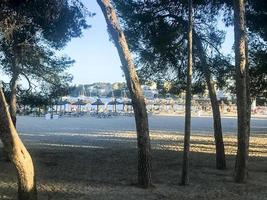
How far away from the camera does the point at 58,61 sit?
757 inches

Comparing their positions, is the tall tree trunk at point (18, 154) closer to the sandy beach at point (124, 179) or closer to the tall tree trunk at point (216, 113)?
the sandy beach at point (124, 179)

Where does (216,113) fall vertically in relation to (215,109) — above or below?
below

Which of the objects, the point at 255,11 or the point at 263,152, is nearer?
the point at 255,11

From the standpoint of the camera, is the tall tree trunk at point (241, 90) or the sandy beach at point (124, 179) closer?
the sandy beach at point (124, 179)

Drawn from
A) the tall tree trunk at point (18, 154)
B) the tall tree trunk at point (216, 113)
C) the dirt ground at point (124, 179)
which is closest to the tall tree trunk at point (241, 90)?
the dirt ground at point (124, 179)

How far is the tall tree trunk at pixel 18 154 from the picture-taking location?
962 cm

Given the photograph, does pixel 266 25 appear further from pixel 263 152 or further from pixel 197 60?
pixel 263 152

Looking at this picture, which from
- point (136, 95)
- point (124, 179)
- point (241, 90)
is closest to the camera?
point (136, 95)

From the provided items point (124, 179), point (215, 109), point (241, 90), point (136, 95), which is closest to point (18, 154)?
point (136, 95)

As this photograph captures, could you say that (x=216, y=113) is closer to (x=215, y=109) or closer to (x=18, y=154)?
(x=215, y=109)

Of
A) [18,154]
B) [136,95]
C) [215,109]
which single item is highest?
[136,95]

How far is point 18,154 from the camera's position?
9680mm

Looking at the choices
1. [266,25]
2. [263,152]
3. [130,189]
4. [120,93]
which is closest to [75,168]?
[130,189]

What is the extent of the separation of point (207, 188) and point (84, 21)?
273 inches
